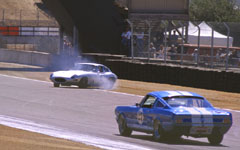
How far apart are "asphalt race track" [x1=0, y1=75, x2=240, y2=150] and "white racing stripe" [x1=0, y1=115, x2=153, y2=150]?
1.04ft

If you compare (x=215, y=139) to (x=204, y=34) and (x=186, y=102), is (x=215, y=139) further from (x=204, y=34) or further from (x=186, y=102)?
(x=204, y=34)

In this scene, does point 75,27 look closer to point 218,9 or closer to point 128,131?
point 128,131

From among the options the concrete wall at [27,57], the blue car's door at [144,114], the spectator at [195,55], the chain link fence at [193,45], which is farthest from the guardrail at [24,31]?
the blue car's door at [144,114]

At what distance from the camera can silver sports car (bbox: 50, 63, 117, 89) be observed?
2389cm

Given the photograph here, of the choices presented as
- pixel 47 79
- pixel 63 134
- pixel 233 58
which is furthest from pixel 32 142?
pixel 47 79

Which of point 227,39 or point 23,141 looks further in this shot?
point 227,39

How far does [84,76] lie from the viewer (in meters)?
24.0

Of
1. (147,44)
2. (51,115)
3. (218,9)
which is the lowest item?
(51,115)

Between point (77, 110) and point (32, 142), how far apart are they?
7.47m

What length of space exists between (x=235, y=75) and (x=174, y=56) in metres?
4.73

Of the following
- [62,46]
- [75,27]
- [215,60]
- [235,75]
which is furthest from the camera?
[62,46]

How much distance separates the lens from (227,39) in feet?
77.4

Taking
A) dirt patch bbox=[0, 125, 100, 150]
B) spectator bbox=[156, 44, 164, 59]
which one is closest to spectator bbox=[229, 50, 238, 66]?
spectator bbox=[156, 44, 164, 59]

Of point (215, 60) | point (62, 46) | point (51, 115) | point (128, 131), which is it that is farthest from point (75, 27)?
point (128, 131)
